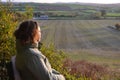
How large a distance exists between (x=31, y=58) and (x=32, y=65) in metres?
0.05

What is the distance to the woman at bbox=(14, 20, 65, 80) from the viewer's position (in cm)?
261

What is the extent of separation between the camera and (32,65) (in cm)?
260

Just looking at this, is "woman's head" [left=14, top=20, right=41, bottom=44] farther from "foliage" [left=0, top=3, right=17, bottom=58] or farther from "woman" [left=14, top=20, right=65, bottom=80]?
"foliage" [left=0, top=3, right=17, bottom=58]

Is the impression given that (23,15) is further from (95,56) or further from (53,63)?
(95,56)

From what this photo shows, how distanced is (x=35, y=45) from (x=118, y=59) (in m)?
27.1

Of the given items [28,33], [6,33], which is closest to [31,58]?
[28,33]

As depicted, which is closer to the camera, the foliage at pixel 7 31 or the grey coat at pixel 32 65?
the grey coat at pixel 32 65

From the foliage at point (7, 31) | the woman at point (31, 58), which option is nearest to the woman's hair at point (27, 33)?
the woman at point (31, 58)

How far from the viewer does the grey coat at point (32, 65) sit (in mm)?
2602

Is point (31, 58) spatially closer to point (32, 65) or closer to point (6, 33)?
point (32, 65)

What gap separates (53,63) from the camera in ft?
22.3

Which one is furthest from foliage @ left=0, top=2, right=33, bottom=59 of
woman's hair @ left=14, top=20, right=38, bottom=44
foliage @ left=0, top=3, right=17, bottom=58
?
woman's hair @ left=14, top=20, right=38, bottom=44

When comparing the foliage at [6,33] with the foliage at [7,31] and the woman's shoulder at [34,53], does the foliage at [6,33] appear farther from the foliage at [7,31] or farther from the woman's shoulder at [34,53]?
the woman's shoulder at [34,53]

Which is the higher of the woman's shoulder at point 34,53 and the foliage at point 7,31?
the woman's shoulder at point 34,53
